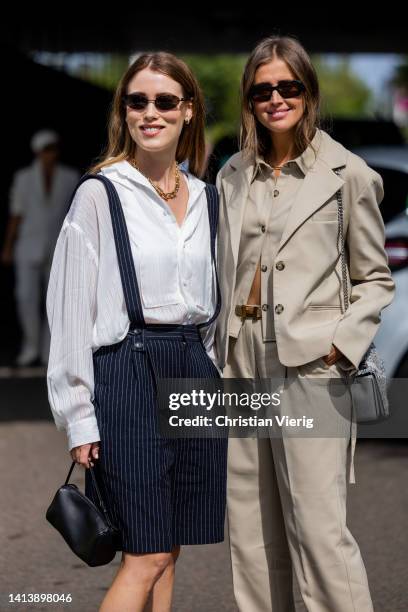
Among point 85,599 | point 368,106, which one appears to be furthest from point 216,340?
point 368,106

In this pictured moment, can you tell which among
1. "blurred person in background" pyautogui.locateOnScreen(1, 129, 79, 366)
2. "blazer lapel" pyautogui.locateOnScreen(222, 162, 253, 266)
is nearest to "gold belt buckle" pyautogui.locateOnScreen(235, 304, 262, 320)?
"blazer lapel" pyautogui.locateOnScreen(222, 162, 253, 266)

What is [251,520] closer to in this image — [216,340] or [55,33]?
[216,340]

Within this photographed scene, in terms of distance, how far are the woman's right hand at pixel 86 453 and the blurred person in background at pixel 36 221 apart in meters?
7.03

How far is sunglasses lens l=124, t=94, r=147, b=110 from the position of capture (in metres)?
3.55

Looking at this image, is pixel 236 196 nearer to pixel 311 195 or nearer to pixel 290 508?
pixel 311 195

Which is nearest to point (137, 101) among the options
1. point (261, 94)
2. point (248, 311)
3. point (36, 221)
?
point (261, 94)

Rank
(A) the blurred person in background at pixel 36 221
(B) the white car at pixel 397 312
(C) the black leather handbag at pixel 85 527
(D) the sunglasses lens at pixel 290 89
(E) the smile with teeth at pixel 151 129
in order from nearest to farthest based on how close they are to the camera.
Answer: (C) the black leather handbag at pixel 85 527, (E) the smile with teeth at pixel 151 129, (D) the sunglasses lens at pixel 290 89, (B) the white car at pixel 397 312, (A) the blurred person in background at pixel 36 221

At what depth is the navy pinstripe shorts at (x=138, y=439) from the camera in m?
3.37

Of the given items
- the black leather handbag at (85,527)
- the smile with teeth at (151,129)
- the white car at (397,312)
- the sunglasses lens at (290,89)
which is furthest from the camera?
the white car at (397,312)

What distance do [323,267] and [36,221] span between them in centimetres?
725

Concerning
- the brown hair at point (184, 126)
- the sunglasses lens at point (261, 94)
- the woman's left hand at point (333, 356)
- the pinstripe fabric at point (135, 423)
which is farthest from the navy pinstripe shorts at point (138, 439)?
the sunglasses lens at point (261, 94)

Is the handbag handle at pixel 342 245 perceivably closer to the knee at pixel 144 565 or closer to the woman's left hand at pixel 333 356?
the woman's left hand at pixel 333 356

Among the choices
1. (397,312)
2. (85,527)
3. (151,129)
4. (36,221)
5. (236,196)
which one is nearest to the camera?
(85,527)

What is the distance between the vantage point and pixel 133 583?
3.37 meters
